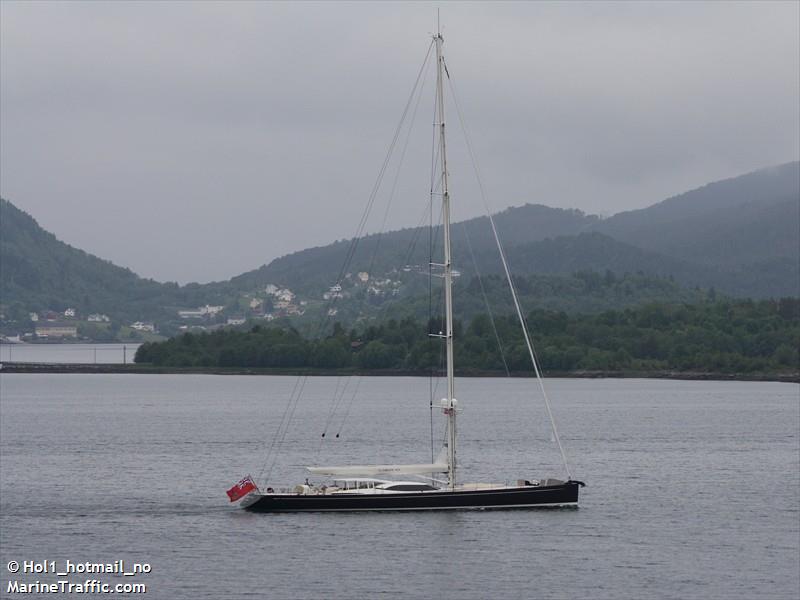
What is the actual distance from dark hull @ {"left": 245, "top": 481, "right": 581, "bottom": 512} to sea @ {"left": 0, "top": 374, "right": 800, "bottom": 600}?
1.68ft

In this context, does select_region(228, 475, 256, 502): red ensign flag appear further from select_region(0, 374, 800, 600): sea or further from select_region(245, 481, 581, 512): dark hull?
select_region(0, 374, 800, 600): sea

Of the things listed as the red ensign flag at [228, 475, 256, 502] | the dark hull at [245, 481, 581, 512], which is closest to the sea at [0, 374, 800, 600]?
the dark hull at [245, 481, 581, 512]

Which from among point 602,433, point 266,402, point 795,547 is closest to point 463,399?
point 266,402

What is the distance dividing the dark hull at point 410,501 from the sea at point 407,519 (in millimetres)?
511

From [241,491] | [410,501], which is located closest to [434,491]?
[410,501]

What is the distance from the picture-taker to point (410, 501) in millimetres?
57031

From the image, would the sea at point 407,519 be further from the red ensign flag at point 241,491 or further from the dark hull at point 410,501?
the red ensign flag at point 241,491

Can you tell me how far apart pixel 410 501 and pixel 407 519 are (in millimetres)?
725

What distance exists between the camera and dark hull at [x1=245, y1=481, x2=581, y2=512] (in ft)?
187

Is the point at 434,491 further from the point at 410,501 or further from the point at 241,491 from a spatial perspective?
the point at 241,491

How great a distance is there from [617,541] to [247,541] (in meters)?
13.8

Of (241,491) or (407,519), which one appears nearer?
(407,519)

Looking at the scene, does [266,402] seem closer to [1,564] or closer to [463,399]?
[463,399]

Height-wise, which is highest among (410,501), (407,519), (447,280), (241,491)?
(447,280)
